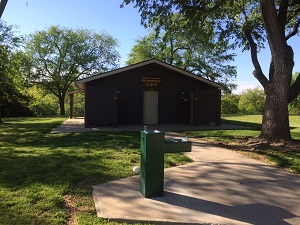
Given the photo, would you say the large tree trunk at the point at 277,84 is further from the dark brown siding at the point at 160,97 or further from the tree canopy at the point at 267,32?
the dark brown siding at the point at 160,97

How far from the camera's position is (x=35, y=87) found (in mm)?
37906

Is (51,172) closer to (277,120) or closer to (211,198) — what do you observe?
(211,198)

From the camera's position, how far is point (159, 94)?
17172 millimetres

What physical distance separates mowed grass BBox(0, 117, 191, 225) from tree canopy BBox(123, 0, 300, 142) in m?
3.83

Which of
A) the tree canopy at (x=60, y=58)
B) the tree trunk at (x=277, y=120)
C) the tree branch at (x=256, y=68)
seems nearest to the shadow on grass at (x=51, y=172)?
the tree trunk at (x=277, y=120)

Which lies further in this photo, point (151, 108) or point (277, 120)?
point (151, 108)

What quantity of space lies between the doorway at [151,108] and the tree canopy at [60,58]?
2174cm

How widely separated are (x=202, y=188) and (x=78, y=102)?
4954cm

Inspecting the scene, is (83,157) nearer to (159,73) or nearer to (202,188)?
(202,188)

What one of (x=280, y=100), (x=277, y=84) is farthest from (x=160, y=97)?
(x=280, y=100)

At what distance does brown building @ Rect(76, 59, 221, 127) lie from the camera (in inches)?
644

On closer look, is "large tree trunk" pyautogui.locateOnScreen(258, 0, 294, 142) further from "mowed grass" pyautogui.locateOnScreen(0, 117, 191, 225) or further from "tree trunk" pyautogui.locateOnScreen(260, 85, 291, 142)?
"mowed grass" pyautogui.locateOnScreen(0, 117, 191, 225)

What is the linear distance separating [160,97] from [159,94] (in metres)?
0.18

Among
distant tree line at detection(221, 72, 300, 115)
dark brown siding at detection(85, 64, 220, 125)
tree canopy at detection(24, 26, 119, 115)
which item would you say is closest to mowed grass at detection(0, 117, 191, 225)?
dark brown siding at detection(85, 64, 220, 125)
